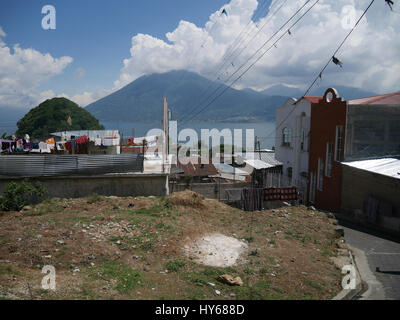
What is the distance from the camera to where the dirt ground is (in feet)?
21.3

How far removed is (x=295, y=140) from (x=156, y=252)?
17745 millimetres

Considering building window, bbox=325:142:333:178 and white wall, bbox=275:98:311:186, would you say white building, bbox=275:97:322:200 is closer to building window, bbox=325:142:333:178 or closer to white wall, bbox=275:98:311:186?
white wall, bbox=275:98:311:186

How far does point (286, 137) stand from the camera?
25.4 metres

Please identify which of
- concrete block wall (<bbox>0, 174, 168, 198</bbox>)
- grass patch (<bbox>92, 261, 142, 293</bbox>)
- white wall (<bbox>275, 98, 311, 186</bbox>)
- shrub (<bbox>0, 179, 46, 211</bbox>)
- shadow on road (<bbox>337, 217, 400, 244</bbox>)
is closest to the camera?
grass patch (<bbox>92, 261, 142, 293</bbox>)

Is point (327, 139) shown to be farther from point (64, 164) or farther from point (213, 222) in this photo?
point (64, 164)

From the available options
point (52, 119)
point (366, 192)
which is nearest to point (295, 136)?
point (366, 192)

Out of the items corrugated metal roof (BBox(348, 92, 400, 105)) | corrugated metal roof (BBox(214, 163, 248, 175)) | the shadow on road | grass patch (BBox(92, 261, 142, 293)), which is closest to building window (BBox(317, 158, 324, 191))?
the shadow on road

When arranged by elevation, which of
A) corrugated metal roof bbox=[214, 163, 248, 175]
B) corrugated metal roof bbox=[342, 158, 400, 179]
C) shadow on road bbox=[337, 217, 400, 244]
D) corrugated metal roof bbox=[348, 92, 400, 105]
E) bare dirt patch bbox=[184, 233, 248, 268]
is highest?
corrugated metal roof bbox=[348, 92, 400, 105]

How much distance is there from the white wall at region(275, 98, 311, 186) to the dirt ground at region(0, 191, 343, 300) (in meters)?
9.77

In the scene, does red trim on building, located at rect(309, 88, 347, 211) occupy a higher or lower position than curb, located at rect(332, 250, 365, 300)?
higher

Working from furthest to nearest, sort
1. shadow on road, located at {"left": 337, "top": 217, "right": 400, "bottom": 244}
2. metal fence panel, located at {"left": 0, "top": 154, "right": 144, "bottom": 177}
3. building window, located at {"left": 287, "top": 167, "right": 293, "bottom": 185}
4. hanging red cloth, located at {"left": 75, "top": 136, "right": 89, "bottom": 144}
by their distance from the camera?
building window, located at {"left": 287, "top": 167, "right": 293, "bottom": 185}
hanging red cloth, located at {"left": 75, "top": 136, "right": 89, "bottom": 144}
metal fence panel, located at {"left": 0, "top": 154, "right": 144, "bottom": 177}
shadow on road, located at {"left": 337, "top": 217, "right": 400, "bottom": 244}

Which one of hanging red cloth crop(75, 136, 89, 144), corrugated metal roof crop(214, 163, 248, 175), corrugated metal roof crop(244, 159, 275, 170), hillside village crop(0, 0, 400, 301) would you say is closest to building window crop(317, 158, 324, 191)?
hillside village crop(0, 0, 400, 301)

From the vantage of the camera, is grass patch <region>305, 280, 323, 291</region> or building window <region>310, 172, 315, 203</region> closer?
grass patch <region>305, 280, 323, 291</region>

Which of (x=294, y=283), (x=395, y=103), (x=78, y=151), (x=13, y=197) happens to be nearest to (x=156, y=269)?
(x=294, y=283)
